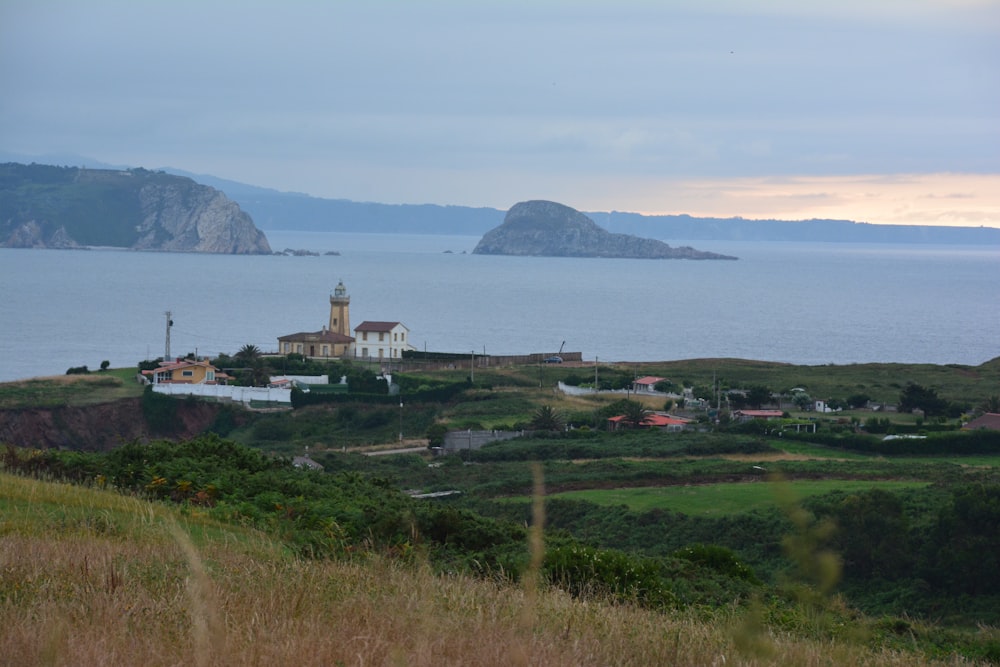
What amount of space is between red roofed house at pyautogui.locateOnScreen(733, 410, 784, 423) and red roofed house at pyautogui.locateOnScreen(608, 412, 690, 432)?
2213 mm

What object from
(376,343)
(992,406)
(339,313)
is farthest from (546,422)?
(339,313)

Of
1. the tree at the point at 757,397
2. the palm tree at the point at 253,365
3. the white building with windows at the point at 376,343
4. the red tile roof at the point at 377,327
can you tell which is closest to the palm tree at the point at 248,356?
the palm tree at the point at 253,365

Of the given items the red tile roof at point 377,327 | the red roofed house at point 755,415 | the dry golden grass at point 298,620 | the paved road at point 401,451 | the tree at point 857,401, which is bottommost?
the paved road at point 401,451

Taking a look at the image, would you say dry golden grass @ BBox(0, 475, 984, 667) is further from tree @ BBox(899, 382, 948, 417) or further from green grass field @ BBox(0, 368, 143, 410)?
green grass field @ BBox(0, 368, 143, 410)

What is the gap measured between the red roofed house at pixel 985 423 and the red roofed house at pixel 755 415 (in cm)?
634

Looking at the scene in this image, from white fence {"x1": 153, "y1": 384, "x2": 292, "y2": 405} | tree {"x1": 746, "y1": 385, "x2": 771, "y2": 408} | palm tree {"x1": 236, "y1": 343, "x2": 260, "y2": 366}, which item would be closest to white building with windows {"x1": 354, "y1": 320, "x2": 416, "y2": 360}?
palm tree {"x1": 236, "y1": 343, "x2": 260, "y2": 366}

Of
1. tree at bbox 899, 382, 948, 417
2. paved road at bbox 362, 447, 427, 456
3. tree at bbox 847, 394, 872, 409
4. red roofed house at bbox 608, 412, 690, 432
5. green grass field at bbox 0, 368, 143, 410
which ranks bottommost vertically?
paved road at bbox 362, 447, 427, 456

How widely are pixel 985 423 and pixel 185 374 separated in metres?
30.8

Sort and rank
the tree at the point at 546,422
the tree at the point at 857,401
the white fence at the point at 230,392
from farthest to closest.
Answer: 1. the white fence at the point at 230,392
2. the tree at the point at 857,401
3. the tree at the point at 546,422

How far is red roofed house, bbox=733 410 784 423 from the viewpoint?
3934cm

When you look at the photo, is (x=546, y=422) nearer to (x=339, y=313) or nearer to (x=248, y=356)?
(x=248, y=356)

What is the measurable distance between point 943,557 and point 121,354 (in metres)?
64.2

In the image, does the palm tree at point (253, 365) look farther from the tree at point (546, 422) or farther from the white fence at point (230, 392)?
the tree at point (546, 422)

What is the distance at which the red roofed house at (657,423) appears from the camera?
37.7 meters
